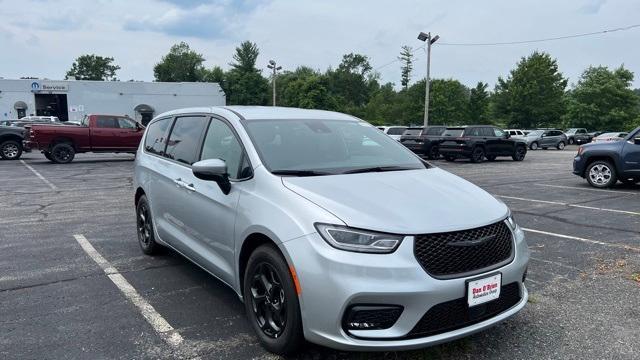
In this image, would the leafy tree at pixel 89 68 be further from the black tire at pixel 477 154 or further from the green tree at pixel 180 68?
the black tire at pixel 477 154

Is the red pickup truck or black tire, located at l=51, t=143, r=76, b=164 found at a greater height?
the red pickup truck

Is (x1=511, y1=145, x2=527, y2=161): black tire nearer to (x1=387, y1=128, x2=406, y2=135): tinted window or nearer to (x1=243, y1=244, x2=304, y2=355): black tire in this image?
(x1=387, y1=128, x2=406, y2=135): tinted window

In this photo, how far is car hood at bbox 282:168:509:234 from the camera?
2.94 metres

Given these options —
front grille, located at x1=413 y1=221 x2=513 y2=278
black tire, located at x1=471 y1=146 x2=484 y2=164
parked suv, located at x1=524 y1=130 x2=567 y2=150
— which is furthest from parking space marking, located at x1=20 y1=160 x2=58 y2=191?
parked suv, located at x1=524 y1=130 x2=567 y2=150

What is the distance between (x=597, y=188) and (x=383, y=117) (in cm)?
6191

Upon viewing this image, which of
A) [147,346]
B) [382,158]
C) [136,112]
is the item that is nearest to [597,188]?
[382,158]

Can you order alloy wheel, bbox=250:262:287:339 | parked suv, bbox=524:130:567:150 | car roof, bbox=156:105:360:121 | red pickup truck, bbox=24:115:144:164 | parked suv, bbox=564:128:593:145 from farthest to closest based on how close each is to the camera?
parked suv, bbox=564:128:593:145 → parked suv, bbox=524:130:567:150 → red pickup truck, bbox=24:115:144:164 → car roof, bbox=156:105:360:121 → alloy wheel, bbox=250:262:287:339

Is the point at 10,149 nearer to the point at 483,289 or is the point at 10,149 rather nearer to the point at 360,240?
the point at 360,240

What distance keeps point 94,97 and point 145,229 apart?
49.5 m

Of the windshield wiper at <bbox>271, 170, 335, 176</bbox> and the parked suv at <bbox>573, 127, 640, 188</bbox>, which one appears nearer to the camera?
the windshield wiper at <bbox>271, 170, 335, 176</bbox>

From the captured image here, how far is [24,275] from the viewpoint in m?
5.04

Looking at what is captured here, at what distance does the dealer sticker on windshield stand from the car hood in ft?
1.11

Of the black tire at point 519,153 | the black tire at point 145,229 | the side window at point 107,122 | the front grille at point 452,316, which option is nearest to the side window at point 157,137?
the black tire at point 145,229

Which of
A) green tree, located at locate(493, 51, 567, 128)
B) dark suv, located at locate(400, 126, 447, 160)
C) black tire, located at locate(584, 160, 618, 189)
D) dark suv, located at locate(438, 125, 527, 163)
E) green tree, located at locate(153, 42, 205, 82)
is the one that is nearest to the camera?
black tire, located at locate(584, 160, 618, 189)
